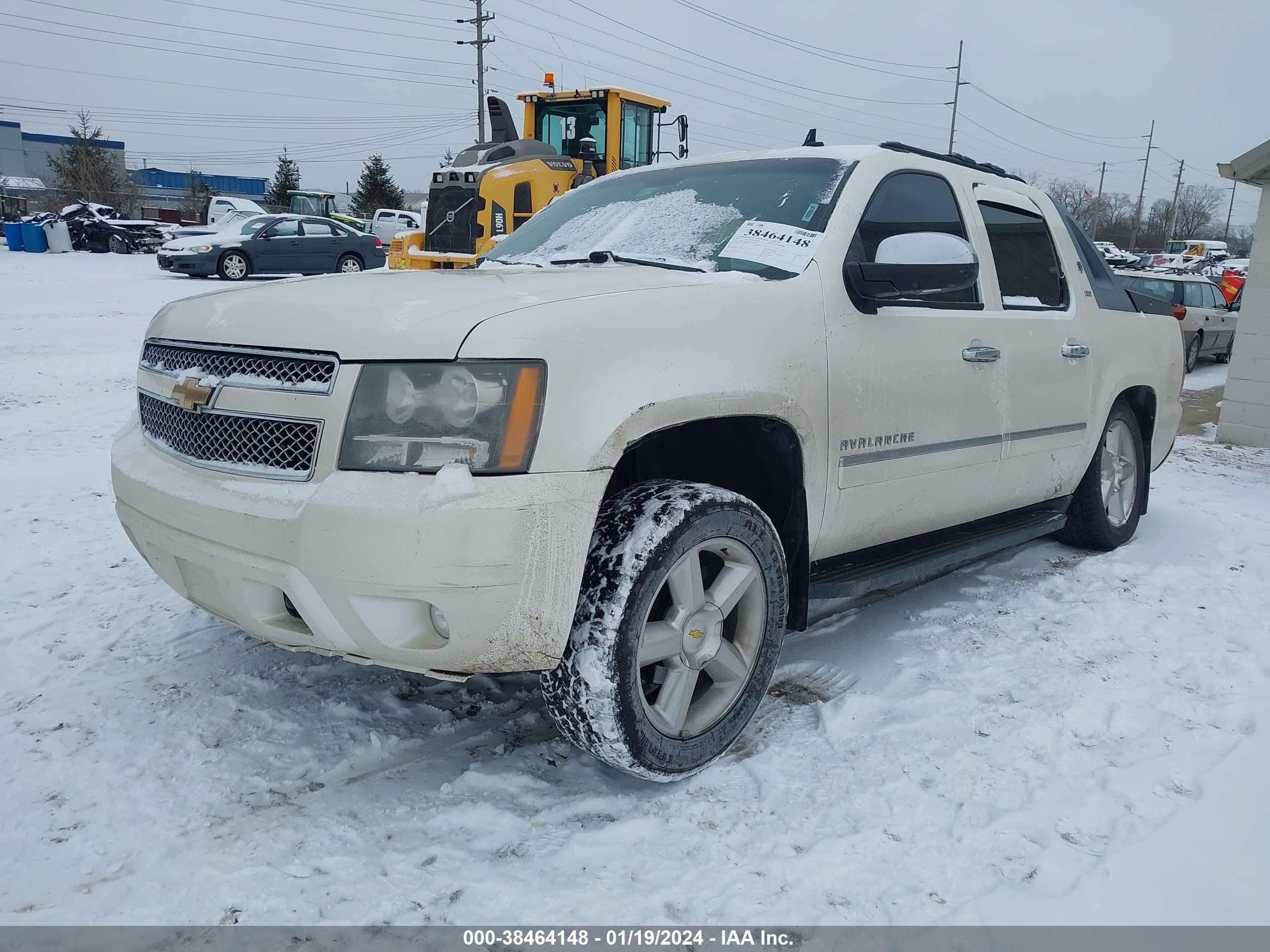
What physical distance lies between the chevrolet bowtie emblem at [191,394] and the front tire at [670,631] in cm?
109

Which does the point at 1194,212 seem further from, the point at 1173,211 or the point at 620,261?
the point at 620,261

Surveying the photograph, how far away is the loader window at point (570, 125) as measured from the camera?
505 inches

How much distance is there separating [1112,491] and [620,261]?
318 centimetres

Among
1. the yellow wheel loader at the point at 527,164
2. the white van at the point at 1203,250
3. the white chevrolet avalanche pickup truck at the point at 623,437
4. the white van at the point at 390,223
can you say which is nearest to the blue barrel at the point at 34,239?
the white van at the point at 390,223

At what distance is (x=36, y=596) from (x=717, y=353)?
2.96m

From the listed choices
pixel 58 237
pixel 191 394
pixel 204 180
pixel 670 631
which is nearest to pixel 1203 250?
pixel 58 237

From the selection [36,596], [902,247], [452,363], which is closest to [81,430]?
[36,596]

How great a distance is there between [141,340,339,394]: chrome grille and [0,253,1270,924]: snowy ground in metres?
1.09

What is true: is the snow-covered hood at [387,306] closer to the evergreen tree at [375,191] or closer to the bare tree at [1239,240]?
the evergreen tree at [375,191]

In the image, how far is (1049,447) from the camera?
4.05m

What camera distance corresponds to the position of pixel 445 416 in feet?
7.23

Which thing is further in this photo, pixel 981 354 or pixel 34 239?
pixel 34 239
